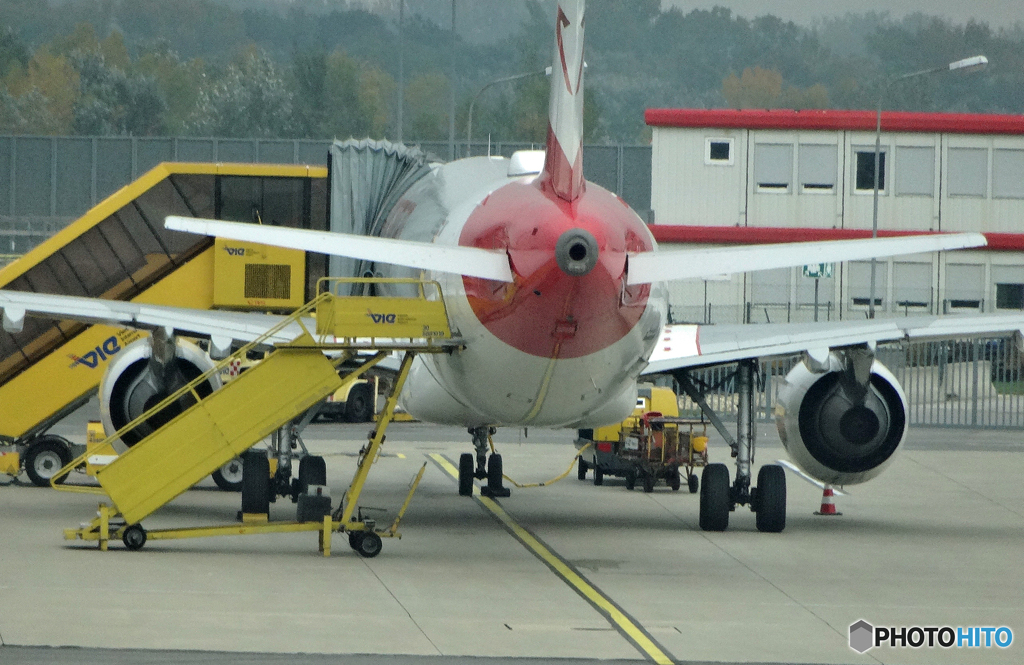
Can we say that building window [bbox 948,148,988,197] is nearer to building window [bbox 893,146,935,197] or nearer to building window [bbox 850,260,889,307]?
building window [bbox 893,146,935,197]

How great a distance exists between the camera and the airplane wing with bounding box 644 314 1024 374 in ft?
65.4

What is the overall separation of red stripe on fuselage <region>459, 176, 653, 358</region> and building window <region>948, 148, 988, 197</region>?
41.2m

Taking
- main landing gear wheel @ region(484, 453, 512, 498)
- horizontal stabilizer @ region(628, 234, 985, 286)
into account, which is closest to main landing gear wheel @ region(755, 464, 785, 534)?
main landing gear wheel @ region(484, 453, 512, 498)

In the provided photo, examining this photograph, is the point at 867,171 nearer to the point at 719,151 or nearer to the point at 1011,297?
the point at 719,151

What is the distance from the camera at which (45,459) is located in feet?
82.8

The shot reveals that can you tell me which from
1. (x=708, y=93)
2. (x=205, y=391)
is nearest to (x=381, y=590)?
(x=205, y=391)

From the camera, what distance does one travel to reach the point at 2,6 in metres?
119

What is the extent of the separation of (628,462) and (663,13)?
384ft

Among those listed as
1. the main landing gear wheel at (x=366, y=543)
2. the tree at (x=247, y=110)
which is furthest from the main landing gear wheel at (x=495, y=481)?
the tree at (x=247, y=110)

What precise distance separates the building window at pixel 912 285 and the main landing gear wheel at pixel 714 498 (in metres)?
34.1

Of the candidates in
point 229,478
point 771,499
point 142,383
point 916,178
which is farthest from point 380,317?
point 916,178

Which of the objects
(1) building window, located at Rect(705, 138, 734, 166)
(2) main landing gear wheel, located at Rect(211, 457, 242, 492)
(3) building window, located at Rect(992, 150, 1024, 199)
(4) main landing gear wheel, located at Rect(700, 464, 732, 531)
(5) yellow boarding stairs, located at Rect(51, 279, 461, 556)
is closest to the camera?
(5) yellow boarding stairs, located at Rect(51, 279, 461, 556)

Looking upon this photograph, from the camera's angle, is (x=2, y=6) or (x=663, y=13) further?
(x=663, y=13)

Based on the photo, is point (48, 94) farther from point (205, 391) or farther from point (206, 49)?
point (205, 391)
